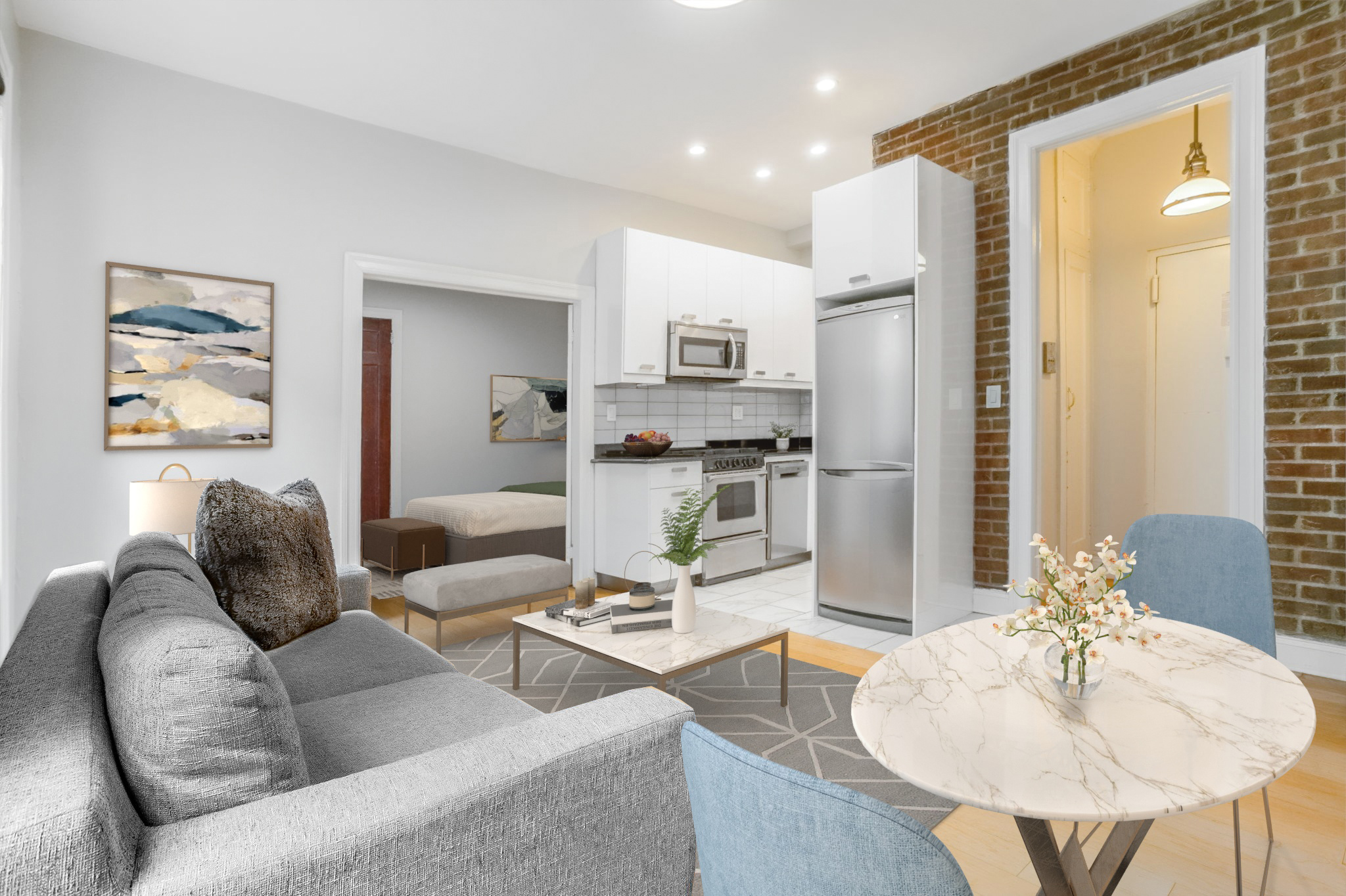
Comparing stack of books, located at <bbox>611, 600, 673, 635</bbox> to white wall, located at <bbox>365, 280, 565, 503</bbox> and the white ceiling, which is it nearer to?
the white ceiling

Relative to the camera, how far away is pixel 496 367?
23.5ft

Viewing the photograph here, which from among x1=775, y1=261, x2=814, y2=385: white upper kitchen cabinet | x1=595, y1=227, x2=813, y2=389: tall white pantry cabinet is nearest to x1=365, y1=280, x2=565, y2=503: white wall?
x1=595, y1=227, x2=813, y2=389: tall white pantry cabinet

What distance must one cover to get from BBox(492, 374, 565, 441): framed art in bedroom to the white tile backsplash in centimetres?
234

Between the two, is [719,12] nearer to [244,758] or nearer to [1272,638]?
[1272,638]

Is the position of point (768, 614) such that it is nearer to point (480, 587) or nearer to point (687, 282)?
point (480, 587)

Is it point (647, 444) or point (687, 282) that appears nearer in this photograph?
point (647, 444)

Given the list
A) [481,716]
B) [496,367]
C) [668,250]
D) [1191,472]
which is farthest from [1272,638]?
[496,367]

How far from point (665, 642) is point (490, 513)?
2.76 meters

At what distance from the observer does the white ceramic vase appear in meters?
2.62

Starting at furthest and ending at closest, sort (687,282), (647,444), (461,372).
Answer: (461,372)
(687,282)
(647,444)

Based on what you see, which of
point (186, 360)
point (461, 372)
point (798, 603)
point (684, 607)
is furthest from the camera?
point (461, 372)

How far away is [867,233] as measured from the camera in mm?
3799

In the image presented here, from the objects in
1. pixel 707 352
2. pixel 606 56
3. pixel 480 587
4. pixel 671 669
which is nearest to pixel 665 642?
pixel 671 669

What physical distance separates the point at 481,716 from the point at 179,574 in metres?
0.74
